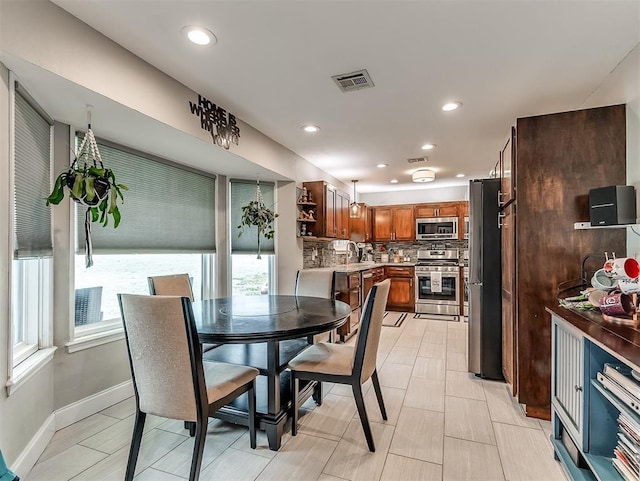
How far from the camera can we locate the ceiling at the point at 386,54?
1.74m

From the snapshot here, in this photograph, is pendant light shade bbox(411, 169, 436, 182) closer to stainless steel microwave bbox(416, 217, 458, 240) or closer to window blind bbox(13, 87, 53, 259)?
stainless steel microwave bbox(416, 217, 458, 240)

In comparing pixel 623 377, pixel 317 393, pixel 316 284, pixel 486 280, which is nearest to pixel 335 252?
pixel 316 284

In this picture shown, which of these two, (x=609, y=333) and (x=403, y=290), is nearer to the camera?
(x=609, y=333)

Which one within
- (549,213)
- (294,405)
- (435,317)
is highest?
(549,213)

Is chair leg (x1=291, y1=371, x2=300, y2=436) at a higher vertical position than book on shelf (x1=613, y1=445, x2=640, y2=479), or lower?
lower

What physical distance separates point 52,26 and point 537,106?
3.44 meters

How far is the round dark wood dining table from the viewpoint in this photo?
1850 mm

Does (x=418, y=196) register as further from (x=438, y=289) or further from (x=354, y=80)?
(x=354, y=80)

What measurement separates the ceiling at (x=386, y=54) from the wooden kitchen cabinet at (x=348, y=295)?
195 centimetres

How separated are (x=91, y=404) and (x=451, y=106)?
3720 millimetres

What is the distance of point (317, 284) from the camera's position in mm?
3299

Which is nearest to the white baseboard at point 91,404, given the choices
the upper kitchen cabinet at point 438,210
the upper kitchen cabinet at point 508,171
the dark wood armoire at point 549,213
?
the dark wood armoire at point 549,213

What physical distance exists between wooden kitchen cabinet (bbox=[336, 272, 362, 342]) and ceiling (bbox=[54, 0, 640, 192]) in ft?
6.40

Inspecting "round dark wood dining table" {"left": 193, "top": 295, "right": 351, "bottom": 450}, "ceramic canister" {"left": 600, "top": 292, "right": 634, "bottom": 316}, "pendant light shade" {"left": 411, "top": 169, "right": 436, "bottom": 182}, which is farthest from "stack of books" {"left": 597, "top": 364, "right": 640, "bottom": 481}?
"pendant light shade" {"left": 411, "top": 169, "right": 436, "bottom": 182}
